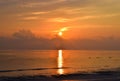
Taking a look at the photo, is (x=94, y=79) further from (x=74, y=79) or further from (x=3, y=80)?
(x=3, y=80)

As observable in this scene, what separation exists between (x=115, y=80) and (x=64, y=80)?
5309 mm

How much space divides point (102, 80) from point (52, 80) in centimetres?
522

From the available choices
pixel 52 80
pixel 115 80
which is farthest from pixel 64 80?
pixel 115 80

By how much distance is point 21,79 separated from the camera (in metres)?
32.4

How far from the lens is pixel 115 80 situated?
104 feet

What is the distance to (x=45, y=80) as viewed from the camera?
104 ft

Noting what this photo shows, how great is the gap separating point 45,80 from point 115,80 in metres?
7.28

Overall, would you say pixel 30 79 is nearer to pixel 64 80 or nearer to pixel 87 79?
pixel 64 80

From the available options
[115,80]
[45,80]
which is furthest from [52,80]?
[115,80]

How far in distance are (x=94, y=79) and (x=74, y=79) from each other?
2.16m

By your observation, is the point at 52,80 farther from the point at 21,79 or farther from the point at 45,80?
the point at 21,79

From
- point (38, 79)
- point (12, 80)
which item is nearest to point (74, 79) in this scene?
point (38, 79)

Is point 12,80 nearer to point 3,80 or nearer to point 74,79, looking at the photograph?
point 3,80

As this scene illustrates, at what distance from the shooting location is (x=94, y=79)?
32.7 metres
